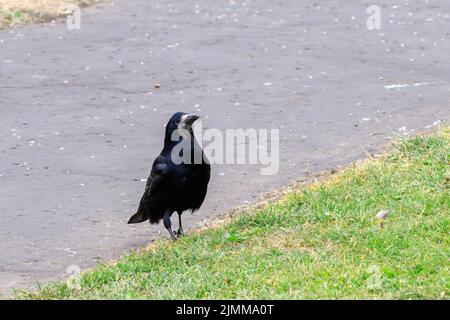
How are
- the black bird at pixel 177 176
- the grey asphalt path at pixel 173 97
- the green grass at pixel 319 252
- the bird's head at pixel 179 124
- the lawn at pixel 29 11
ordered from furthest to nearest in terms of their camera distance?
1. the lawn at pixel 29 11
2. the grey asphalt path at pixel 173 97
3. the bird's head at pixel 179 124
4. the black bird at pixel 177 176
5. the green grass at pixel 319 252

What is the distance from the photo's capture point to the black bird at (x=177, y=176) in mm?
7695

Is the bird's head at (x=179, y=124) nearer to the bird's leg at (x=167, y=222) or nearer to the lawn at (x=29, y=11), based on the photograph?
the bird's leg at (x=167, y=222)

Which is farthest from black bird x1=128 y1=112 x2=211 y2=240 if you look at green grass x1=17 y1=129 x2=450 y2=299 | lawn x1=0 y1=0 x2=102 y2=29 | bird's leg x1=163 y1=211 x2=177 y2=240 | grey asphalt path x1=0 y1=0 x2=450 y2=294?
lawn x1=0 y1=0 x2=102 y2=29

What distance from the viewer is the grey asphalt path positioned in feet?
28.4

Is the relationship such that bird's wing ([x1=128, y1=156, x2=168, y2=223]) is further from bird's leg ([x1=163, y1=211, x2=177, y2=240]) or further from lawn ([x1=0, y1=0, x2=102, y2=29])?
lawn ([x1=0, y1=0, x2=102, y2=29])

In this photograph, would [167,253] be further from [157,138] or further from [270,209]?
[157,138]

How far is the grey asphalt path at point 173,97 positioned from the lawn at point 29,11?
0.78 ft

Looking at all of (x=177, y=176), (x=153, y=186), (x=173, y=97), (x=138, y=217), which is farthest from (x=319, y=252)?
(x=173, y=97)

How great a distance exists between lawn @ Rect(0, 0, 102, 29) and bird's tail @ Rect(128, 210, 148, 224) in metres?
7.21

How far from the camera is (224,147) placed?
10250 millimetres

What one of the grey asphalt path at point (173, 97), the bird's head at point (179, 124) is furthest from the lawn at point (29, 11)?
the bird's head at point (179, 124)
